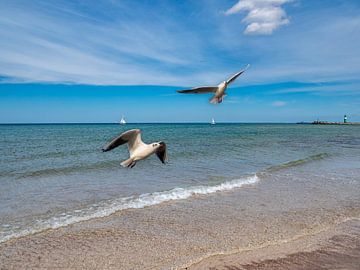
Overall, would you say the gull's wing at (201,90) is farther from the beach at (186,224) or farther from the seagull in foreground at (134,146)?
the beach at (186,224)

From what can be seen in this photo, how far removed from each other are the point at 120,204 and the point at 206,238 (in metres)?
3.93

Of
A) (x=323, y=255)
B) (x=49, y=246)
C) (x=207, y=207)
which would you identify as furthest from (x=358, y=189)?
(x=49, y=246)

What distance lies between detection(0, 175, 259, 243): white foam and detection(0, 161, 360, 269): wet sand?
388mm

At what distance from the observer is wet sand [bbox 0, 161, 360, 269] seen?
7.00 m

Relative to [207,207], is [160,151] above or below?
above

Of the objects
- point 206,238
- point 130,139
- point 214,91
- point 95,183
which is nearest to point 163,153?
point 130,139

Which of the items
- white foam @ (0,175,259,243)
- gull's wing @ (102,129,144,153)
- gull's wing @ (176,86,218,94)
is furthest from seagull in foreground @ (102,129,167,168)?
white foam @ (0,175,259,243)

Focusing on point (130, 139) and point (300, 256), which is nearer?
point (130, 139)

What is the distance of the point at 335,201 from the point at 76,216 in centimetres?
824

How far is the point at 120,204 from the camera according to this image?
11344 millimetres

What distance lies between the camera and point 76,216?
32.7 ft

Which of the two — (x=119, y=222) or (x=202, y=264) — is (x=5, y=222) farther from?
(x=202, y=264)

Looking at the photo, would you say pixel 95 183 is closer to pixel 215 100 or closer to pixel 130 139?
pixel 130 139

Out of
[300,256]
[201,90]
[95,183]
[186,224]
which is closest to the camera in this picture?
[201,90]
